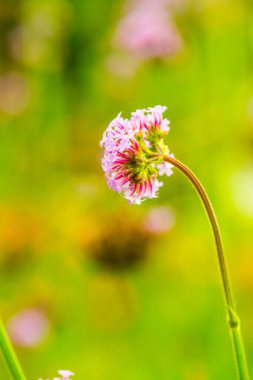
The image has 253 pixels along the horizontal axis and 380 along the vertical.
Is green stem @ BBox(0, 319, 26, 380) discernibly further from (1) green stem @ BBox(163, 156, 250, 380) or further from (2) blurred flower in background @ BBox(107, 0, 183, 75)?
(2) blurred flower in background @ BBox(107, 0, 183, 75)

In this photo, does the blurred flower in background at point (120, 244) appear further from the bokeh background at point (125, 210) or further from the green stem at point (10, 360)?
the green stem at point (10, 360)

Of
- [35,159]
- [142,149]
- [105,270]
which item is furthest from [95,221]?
[142,149]

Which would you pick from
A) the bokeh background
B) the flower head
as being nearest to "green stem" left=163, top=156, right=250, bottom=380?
the flower head

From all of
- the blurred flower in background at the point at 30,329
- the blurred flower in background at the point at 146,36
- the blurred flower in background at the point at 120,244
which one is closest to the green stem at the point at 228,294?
the blurred flower in background at the point at 120,244

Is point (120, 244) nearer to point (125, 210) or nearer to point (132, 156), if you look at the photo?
point (125, 210)

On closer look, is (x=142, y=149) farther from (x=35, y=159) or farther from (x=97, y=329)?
(x=35, y=159)
